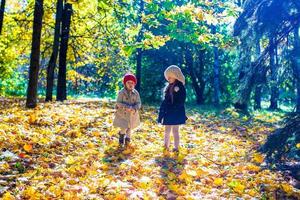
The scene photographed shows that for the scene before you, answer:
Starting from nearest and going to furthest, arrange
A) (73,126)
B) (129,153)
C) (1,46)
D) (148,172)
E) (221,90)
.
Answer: (148,172)
(129,153)
(73,126)
(1,46)
(221,90)

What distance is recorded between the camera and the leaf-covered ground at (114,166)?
15.6ft

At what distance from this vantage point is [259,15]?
20.1ft

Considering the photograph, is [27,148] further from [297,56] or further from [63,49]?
[63,49]

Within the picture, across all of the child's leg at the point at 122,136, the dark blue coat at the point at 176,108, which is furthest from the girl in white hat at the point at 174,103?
the child's leg at the point at 122,136

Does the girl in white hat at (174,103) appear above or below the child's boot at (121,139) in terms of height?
above

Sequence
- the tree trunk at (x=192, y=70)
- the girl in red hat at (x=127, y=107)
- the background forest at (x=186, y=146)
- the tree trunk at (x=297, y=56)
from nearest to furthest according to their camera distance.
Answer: the background forest at (x=186, y=146) → the tree trunk at (x=297, y=56) → the girl in red hat at (x=127, y=107) → the tree trunk at (x=192, y=70)

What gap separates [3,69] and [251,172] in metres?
19.1

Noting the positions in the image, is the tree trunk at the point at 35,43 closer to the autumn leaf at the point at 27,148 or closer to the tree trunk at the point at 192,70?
the autumn leaf at the point at 27,148

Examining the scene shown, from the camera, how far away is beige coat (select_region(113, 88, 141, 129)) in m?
7.57

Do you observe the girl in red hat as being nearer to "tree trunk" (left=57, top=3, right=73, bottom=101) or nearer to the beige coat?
the beige coat

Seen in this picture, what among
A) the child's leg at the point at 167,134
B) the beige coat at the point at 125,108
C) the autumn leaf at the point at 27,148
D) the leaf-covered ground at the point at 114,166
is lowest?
the leaf-covered ground at the point at 114,166

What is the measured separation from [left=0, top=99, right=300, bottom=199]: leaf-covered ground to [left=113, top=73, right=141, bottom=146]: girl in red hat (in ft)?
1.48

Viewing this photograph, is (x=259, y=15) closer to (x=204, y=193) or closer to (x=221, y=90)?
(x=204, y=193)

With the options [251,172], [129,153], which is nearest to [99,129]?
[129,153]
